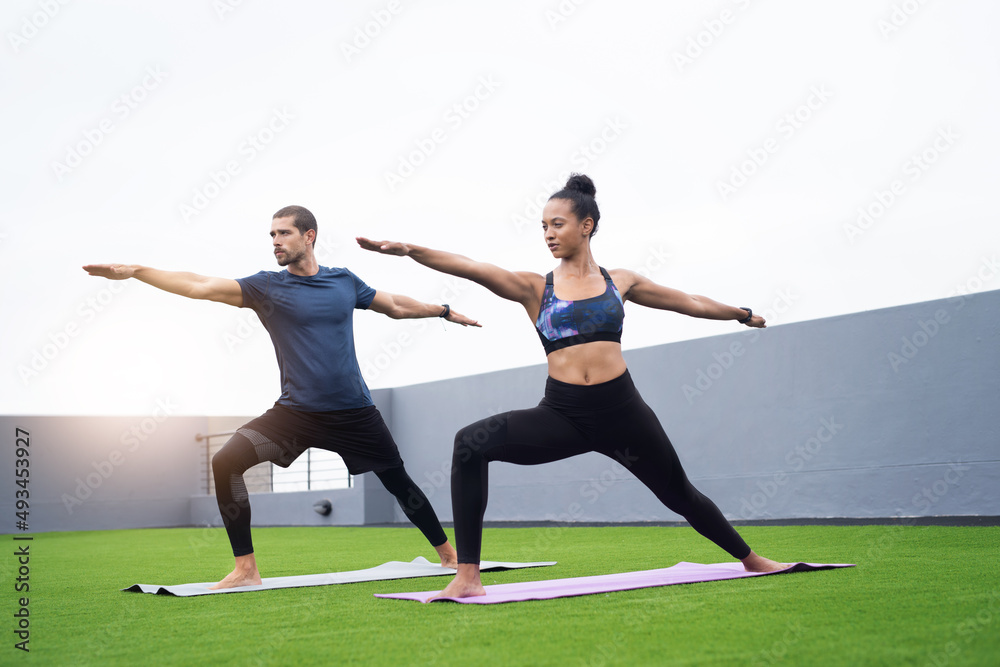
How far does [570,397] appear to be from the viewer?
3062mm

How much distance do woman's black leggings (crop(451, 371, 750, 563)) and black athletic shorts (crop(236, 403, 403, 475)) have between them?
33.8 inches

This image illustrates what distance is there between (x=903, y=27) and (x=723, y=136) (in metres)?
1.63

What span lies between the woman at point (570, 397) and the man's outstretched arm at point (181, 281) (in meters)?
1.02

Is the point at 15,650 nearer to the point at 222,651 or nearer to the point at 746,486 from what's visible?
the point at 222,651

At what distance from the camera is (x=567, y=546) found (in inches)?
246

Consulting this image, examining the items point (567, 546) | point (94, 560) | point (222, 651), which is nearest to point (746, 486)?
point (567, 546)

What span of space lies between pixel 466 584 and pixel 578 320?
3.28 feet

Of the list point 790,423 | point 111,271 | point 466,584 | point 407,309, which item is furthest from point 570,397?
point 790,423

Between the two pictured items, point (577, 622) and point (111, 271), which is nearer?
point (577, 622)

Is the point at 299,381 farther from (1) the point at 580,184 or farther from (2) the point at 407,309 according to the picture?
(1) the point at 580,184

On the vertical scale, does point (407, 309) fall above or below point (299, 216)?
below

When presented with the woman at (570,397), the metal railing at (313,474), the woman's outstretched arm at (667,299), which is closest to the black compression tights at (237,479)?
the woman at (570,397)

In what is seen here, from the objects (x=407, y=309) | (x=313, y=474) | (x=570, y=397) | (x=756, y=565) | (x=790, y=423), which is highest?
(x=407, y=309)

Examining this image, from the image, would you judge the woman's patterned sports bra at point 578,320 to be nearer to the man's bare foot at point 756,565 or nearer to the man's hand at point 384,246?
the man's hand at point 384,246
